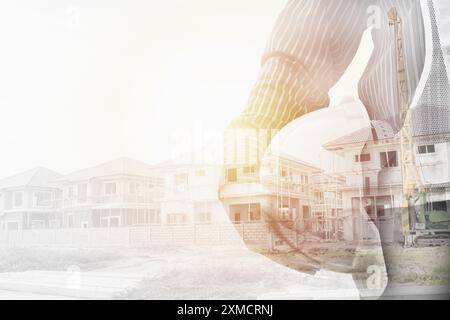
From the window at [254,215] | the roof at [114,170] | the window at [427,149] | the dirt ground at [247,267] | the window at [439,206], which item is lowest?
the dirt ground at [247,267]

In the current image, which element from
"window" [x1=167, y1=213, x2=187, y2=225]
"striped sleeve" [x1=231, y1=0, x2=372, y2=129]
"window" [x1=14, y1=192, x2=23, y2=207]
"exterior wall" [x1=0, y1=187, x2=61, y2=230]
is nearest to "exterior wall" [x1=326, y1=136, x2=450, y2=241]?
"striped sleeve" [x1=231, y1=0, x2=372, y2=129]

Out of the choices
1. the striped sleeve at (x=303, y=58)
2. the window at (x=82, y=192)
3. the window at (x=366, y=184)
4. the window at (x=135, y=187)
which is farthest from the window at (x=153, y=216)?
the window at (x=366, y=184)

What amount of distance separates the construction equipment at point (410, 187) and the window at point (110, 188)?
118 centimetres

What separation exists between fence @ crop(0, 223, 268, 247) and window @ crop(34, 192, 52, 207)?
11 cm

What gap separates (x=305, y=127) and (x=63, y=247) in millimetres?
1117

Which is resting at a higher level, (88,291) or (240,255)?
(240,255)

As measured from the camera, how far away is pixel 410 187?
2062 mm

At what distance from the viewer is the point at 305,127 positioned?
2078mm

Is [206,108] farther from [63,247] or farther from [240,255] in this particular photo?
[63,247]

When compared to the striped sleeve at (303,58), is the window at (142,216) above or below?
below

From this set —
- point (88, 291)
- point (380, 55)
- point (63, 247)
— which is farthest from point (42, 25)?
point (380, 55)

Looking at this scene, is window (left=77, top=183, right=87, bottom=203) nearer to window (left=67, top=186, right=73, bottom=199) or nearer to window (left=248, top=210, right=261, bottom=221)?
window (left=67, top=186, right=73, bottom=199)

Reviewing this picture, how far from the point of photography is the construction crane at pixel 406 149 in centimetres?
205

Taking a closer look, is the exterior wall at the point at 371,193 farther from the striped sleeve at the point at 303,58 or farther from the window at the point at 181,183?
the window at the point at 181,183
